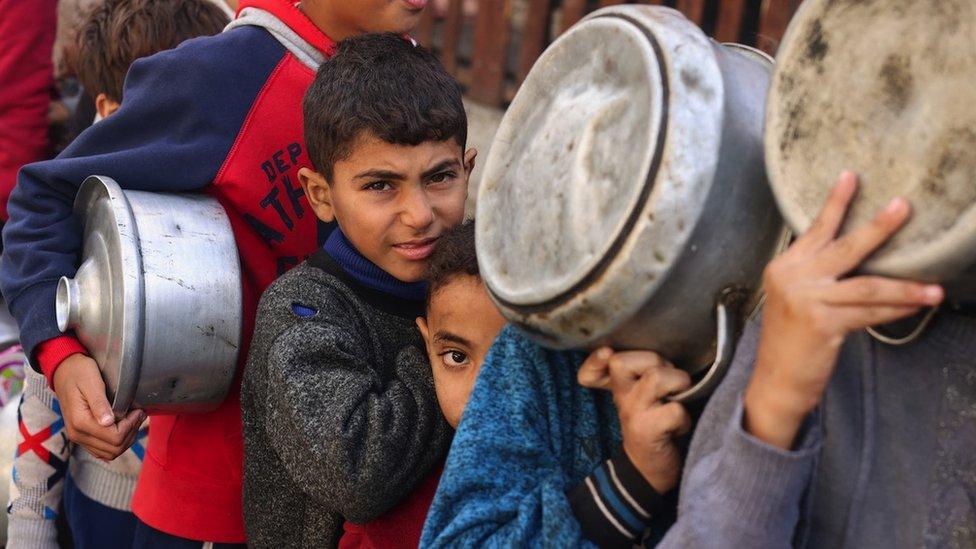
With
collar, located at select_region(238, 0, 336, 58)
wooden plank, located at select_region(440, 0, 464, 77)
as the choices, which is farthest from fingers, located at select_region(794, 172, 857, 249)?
wooden plank, located at select_region(440, 0, 464, 77)

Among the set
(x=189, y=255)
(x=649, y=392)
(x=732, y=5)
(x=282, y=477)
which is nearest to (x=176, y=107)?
(x=189, y=255)

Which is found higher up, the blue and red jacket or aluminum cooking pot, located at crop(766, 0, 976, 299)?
aluminum cooking pot, located at crop(766, 0, 976, 299)

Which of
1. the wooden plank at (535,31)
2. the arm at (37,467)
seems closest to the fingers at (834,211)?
the arm at (37,467)

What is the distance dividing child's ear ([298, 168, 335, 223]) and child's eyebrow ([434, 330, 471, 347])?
0.45 metres

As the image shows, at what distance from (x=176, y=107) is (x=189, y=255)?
1.16 ft

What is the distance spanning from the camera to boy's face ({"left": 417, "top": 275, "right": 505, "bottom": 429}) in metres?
1.91

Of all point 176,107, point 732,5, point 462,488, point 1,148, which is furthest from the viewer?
point 732,5

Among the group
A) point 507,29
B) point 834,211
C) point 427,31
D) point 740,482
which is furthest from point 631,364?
point 427,31

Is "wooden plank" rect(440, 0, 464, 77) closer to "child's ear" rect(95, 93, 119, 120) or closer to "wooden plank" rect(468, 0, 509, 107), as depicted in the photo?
"wooden plank" rect(468, 0, 509, 107)

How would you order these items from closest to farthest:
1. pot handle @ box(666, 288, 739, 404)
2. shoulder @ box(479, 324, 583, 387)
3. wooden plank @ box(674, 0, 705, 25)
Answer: pot handle @ box(666, 288, 739, 404), shoulder @ box(479, 324, 583, 387), wooden plank @ box(674, 0, 705, 25)

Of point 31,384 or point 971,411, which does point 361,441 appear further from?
point 31,384

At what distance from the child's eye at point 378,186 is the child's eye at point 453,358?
364 mm

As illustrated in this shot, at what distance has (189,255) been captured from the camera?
7.18 feet

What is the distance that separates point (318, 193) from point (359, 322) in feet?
1.11
